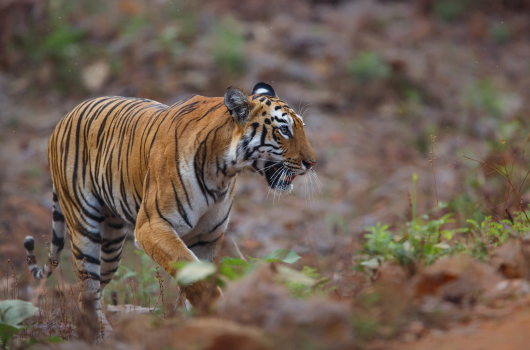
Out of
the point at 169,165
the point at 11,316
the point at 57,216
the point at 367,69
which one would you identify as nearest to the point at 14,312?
the point at 11,316

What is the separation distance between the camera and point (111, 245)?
17.5ft

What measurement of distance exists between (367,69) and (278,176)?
28.4ft

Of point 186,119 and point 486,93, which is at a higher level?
point 186,119

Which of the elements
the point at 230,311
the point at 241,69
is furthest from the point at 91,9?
the point at 230,311

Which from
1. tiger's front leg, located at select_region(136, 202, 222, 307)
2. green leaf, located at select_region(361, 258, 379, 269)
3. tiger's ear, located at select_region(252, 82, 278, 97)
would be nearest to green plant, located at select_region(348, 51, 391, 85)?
tiger's ear, located at select_region(252, 82, 278, 97)

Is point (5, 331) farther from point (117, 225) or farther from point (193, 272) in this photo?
point (117, 225)

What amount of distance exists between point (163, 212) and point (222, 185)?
499mm

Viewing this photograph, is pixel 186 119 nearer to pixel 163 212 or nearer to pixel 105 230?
pixel 163 212

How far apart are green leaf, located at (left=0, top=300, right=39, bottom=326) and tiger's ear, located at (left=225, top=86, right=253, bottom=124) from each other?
1.87 meters

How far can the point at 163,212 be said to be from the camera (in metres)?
3.93

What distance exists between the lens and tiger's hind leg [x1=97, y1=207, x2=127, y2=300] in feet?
17.2

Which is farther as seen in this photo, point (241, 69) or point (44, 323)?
point (241, 69)

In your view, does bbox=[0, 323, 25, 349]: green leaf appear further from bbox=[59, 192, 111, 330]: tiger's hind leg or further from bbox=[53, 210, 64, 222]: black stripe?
bbox=[53, 210, 64, 222]: black stripe

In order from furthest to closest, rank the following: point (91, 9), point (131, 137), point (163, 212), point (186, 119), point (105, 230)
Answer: point (91, 9) < point (105, 230) < point (131, 137) < point (186, 119) < point (163, 212)
